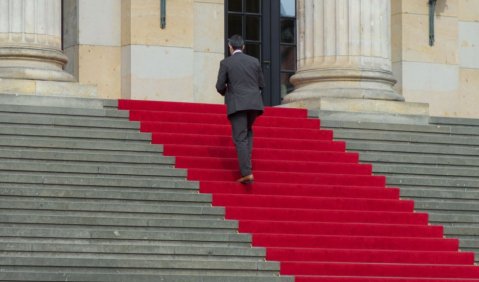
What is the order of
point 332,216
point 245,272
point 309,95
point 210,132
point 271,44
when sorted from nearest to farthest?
point 245,272 < point 332,216 < point 210,132 < point 309,95 < point 271,44

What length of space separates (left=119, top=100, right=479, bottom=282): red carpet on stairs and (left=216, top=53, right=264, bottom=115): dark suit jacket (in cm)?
92

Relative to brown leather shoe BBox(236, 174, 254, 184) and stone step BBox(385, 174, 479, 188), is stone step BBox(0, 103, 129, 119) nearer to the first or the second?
brown leather shoe BBox(236, 174, 254, 184)

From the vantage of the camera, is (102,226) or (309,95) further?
(309,95)

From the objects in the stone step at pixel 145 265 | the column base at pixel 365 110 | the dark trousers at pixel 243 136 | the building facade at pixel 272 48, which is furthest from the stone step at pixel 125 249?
the column base at pixel 365 110

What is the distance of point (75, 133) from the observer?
20.4m

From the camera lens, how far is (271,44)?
26922mm

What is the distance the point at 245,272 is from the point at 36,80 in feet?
16.1

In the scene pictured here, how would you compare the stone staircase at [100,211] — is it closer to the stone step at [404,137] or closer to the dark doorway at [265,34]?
the stone step at [404,137]

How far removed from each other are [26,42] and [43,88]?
745 mm

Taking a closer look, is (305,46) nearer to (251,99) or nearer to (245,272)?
(251,99)

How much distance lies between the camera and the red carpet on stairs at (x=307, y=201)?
1897cm

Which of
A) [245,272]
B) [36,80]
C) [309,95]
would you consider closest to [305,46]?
[309,95]

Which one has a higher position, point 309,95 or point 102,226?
point 309,95

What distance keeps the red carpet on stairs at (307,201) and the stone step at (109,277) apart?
85cm
